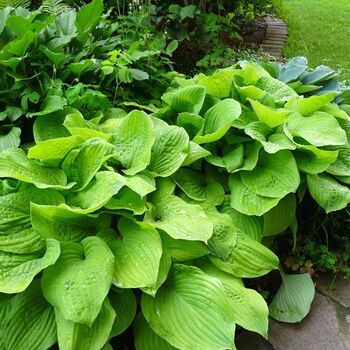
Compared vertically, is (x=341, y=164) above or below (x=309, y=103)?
below

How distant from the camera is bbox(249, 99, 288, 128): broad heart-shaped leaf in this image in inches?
76.0

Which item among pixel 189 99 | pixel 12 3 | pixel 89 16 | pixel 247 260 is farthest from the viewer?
pixel 12 3

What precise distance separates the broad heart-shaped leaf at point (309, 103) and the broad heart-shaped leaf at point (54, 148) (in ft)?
3.49

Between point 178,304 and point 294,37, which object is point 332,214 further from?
point 294,37

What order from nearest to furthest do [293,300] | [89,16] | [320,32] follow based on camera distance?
[293,300] < [89,16] < [320,32]

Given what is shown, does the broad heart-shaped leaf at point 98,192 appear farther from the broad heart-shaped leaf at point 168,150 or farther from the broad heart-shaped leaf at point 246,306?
the broad heart-shaped leaf at point 246,306

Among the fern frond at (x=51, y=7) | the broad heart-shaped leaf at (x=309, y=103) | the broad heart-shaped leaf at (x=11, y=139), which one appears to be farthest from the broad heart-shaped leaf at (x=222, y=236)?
the fern frond at (x=51, y=7)

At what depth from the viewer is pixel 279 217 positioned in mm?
1890

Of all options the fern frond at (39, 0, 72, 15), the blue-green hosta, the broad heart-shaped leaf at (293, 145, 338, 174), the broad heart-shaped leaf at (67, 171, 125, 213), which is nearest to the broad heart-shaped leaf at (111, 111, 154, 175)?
the blue-green hosta

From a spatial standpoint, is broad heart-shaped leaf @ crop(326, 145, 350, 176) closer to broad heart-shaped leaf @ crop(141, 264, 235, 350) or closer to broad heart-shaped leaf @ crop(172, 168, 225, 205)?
broad heart-shaped leaf @ crop(172, 168, 225, 205)

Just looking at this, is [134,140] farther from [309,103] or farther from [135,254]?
[309,103]

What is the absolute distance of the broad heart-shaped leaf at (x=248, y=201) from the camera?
1.77 meters

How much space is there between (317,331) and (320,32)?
5115 millimetres

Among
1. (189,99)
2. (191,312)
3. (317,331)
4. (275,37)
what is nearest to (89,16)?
(189,99)
